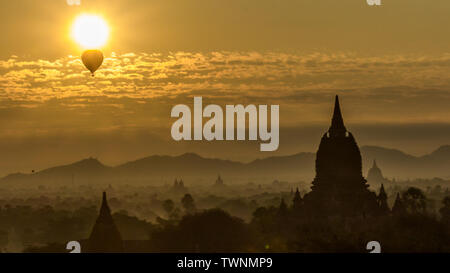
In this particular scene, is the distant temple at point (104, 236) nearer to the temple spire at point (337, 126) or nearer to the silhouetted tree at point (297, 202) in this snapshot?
the silhouetted tree at point (297, 202)

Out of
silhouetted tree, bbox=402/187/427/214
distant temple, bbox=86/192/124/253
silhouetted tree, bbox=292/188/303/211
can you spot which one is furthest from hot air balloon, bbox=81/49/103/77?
→ silhouetted tree, bbox=402/187/427/214

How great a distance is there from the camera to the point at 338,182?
268 feet

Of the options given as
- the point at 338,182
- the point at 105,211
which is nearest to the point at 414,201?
the point at 338,182

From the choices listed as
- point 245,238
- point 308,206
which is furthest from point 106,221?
point 308,206

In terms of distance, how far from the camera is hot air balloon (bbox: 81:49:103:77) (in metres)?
61.5

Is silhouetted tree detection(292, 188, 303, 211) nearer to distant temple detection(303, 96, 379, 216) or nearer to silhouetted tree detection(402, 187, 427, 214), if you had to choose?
distant temple detection(303, 96, 379, 216)

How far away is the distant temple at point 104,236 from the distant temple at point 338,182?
2416 centimetres

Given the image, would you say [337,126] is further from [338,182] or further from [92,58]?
[92,58]

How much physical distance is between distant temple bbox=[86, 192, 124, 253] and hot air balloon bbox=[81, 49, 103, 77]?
29.1 feet

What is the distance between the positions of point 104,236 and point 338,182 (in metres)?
27.2
